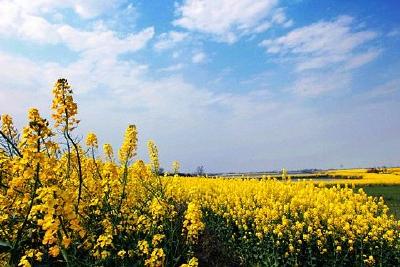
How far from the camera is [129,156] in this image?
234 inches

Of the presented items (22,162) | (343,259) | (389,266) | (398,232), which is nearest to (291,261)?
(343,259)

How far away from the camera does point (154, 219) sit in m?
8.08

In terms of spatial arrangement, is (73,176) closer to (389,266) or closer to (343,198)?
(389,266)

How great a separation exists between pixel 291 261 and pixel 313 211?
4.35ft

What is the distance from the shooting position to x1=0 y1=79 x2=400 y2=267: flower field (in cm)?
465

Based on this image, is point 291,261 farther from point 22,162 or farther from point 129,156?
point 22,162

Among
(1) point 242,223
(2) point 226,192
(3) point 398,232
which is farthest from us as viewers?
(2) point 226,192

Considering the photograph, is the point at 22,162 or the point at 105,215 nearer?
the point at 22,162

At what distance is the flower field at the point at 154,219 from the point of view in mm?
4652

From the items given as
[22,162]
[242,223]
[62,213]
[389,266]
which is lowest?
[389,266]

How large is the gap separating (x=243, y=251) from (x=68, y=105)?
7155 mm

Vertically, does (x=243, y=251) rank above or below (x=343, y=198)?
below

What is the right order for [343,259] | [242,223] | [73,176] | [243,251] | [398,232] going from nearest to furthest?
[73,176]
[343,259]
[398,232]
[243,251]
[242,223]

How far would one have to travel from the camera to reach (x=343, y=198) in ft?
39.5
